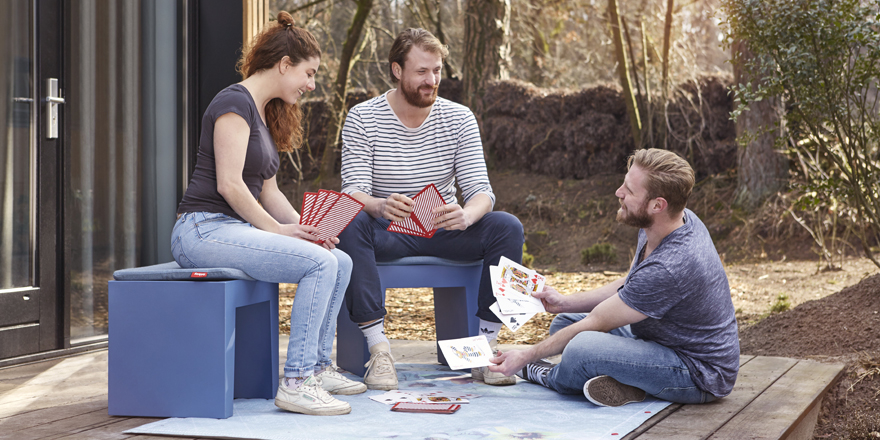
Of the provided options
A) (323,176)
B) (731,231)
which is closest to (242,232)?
(731,231)

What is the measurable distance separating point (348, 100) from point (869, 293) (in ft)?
22.7

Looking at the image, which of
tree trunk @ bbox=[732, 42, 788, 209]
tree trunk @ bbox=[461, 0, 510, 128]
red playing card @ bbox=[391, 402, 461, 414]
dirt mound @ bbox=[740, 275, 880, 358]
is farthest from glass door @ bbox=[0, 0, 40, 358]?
tree trunk @ bbox=[732, 42, 788, 209]

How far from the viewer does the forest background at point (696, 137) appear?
334 cm

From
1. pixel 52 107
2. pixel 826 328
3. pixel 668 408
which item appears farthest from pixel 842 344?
pixel 52 107

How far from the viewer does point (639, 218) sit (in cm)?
233

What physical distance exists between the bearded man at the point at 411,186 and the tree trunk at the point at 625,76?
5328mm

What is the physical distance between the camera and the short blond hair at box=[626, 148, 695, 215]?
7.45 feet

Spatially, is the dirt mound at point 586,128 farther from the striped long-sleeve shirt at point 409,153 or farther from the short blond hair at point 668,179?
the short blond hair at point 668,179

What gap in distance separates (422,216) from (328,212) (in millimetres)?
425

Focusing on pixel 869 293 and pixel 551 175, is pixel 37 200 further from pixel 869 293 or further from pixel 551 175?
pixel 551 175

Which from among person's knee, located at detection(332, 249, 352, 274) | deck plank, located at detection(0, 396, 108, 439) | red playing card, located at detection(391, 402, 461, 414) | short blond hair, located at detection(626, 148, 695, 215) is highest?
short blond hair, located at detection(626, 148, 695, 215)

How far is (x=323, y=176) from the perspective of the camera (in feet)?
31.0

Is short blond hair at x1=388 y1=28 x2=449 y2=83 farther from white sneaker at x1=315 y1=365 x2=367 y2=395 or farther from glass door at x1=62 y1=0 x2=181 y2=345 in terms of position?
glass door at x1=62 y1=0 x2=181 y2=345

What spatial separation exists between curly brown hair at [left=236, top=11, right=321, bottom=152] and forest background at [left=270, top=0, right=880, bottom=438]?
Answer: 199 centimetres
